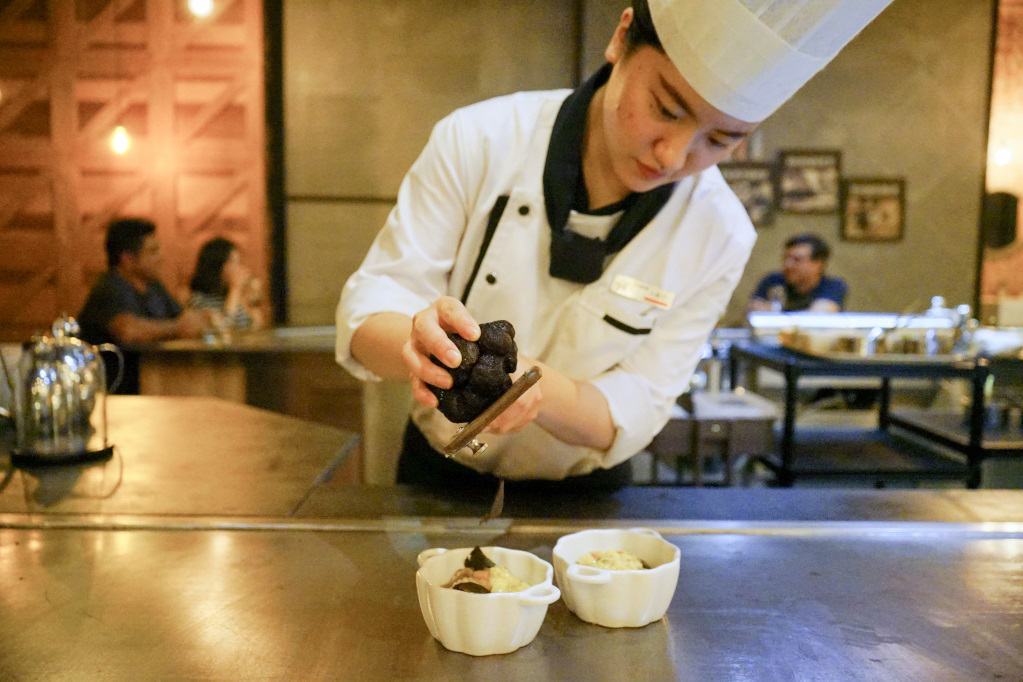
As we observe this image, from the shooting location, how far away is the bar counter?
32.2 inches

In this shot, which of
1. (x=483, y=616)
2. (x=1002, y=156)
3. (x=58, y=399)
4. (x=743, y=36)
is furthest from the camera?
(x=1002, y=156)

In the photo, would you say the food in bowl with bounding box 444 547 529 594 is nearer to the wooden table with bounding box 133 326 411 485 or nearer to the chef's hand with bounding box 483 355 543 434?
the chef's hand with bounding box 483 355 543 434

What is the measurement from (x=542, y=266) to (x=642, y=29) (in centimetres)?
47

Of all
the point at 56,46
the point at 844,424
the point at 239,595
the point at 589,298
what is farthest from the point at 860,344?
the point at 56,46

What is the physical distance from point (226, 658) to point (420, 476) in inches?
34.9

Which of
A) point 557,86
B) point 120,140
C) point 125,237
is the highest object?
point 557,86

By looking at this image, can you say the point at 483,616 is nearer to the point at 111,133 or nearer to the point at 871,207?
the point at 111,133

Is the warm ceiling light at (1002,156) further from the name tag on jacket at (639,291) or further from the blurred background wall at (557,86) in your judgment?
the name tag on jacket at (639,291)

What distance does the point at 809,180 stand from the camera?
5504 mm

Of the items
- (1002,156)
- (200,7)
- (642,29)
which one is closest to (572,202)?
(642,29)

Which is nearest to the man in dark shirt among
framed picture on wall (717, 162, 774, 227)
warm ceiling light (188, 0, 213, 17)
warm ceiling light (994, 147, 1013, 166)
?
warm ceiling light (188, 0, 213, 17)

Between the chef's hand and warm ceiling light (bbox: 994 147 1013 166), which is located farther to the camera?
warm ceiling light (bbox: 994 147 1013 166)

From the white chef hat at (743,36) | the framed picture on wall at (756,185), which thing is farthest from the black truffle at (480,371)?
the framed picture on wall at (756,185)

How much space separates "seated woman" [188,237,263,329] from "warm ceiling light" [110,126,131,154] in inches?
44.6
